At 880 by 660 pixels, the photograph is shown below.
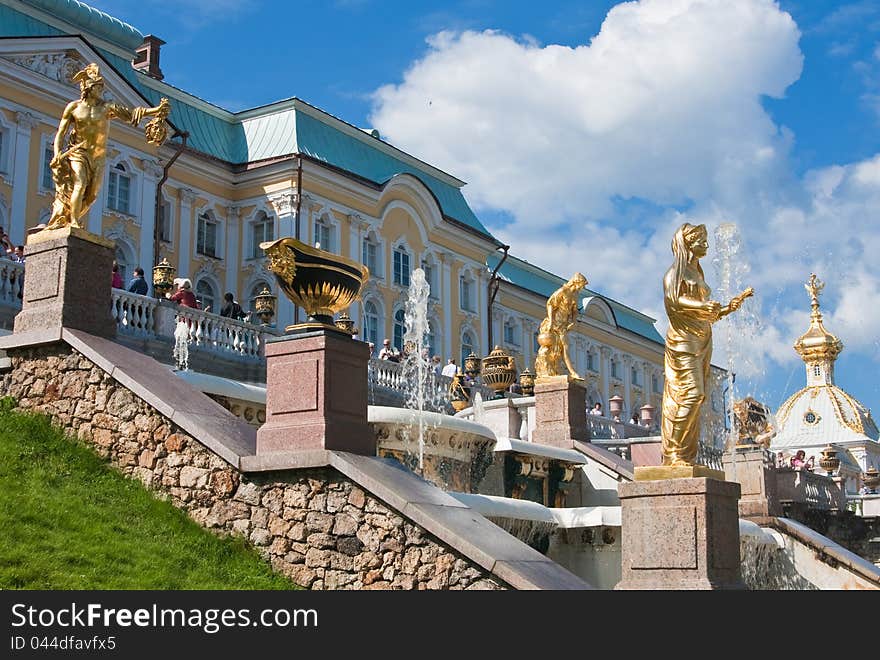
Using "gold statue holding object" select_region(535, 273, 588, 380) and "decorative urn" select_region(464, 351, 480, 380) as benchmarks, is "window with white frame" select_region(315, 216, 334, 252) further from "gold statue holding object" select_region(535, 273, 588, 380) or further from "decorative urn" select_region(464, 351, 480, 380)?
"gold statue holding object" select_region(535, 273, 588, 380)

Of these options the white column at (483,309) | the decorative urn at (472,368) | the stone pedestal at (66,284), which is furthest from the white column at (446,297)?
the stone pedestal at (66,284)

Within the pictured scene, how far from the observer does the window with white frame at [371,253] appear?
42500 millimetres

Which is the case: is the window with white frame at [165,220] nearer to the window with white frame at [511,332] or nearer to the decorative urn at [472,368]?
the decorative urn at [472,368]

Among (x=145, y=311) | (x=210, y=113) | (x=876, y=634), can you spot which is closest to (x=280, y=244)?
(x=876, y=634)

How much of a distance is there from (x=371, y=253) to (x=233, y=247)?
5.12m

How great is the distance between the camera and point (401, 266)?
44.5m

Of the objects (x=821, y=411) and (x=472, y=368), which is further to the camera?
(x=821, y=411)

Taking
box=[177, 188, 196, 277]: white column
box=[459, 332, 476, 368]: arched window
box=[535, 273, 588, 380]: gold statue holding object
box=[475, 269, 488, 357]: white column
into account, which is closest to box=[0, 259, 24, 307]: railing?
box=[535, 273, 588, 380]: gold statue holding object

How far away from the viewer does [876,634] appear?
7.78 metres

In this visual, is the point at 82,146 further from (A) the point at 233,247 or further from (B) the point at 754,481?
(A) the point at 233,247

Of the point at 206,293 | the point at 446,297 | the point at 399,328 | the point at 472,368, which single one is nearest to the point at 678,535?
the point at 472,368

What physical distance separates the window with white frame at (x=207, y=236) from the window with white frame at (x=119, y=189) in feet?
12.6

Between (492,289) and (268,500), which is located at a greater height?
(492,289)

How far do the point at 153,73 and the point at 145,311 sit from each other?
25297mm
